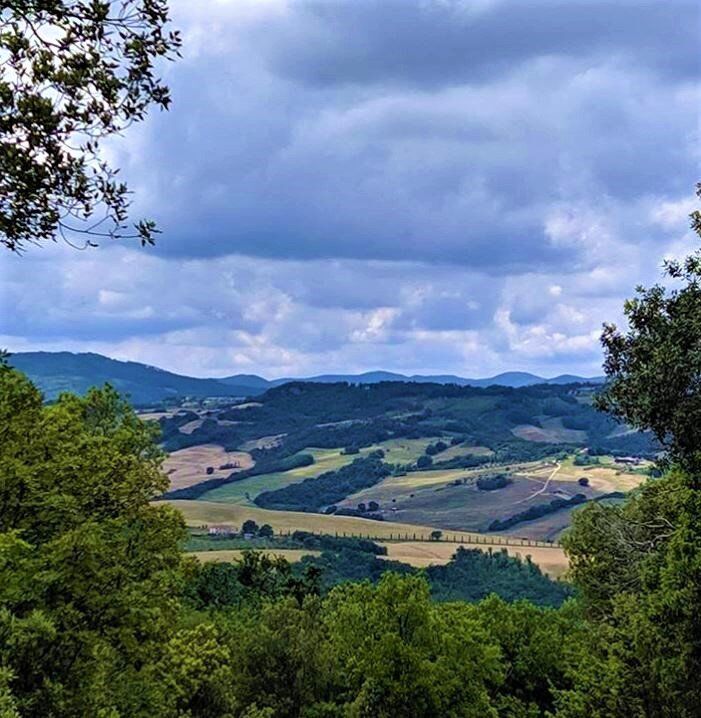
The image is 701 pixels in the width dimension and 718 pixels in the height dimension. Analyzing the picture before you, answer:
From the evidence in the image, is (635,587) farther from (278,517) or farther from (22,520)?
(278,517)

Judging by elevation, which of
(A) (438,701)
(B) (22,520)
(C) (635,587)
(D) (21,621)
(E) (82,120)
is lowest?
(A) (438,701)

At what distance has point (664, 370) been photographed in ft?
61.6

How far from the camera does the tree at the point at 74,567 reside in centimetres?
2114

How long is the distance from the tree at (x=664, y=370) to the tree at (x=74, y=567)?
555 inches

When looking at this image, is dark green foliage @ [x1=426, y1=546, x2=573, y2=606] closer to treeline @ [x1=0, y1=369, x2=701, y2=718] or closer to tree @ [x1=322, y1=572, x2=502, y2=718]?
treeline @ [x1=0, y1=369, x2=701, y2=718]

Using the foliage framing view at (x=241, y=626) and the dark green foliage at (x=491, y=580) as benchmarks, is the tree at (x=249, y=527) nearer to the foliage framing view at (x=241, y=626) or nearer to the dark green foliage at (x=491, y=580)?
the dark green foliage at (x=491, y=580)

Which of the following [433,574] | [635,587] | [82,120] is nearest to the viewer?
[82,120]

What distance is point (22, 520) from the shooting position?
2466cm

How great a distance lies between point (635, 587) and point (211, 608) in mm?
37006

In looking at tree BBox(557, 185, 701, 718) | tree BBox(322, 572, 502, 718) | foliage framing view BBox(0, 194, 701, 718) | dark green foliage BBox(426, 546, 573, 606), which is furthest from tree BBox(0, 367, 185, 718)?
dark green foliage BBox(426, 546, 573, 606)

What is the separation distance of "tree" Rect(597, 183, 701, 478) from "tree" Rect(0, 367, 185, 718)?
1411 cm

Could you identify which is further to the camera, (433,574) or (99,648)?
(433,574)

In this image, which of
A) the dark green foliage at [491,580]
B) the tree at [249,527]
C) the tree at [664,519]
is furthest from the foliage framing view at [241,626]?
the tree at [249,527]

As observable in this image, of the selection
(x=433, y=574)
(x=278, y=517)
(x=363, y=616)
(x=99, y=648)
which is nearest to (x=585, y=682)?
(x=99, y=648)
